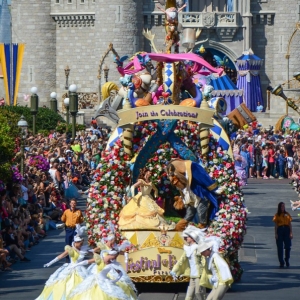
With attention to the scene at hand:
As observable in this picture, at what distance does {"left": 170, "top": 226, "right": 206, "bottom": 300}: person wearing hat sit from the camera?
1584 centimetres

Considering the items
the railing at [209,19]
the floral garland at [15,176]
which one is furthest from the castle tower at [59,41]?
the floral garland at [15,176]

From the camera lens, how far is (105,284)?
15242 millimetres

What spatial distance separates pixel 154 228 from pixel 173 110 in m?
1.57

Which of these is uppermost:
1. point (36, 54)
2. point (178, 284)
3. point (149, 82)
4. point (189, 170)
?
→ point (36, 54)

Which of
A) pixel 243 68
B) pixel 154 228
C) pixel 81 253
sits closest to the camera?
pixel 81 253

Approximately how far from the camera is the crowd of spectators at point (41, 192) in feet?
72.6

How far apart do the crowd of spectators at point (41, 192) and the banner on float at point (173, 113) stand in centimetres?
194

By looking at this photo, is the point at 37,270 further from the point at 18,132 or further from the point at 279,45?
the point at 279,45

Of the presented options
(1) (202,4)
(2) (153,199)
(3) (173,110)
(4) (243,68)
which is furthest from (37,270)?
(1) (202,4)

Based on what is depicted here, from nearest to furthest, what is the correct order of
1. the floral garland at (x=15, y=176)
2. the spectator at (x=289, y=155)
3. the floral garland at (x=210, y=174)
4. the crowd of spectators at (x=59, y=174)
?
the floral garland at (x=210, y=174)
the crowd of spectators at (x=59, y=174)
the floral garland at (x=15, y=176)
the spectator at (x=289, y=155)

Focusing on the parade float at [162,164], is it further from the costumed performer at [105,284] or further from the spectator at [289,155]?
the spectator at [289,155]

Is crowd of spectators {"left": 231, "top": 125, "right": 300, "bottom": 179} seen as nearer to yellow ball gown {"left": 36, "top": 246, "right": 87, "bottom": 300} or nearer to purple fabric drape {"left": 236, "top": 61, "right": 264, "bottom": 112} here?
purple fabric drape {"left": 236, "top": 61, "right": 264, "bottom": 112}

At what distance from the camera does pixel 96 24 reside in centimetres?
6009

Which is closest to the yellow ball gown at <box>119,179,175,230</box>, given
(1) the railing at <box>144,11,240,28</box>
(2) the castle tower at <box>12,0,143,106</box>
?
(1) the railing at <box>144,11,240,28</box>
